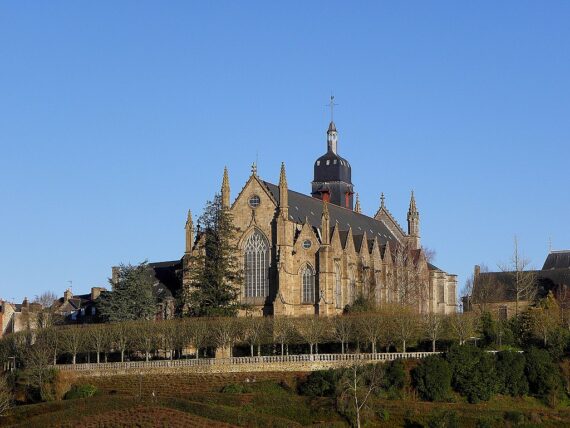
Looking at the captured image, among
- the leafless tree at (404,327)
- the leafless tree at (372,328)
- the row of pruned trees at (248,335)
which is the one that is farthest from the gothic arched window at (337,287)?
the leafless tree at (372,328)

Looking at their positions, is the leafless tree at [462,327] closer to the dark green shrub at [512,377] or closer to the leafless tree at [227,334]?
the dark green shrub at [512,377]

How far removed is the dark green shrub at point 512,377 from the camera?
6594 centimetres

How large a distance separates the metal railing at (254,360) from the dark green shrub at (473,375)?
3411mm

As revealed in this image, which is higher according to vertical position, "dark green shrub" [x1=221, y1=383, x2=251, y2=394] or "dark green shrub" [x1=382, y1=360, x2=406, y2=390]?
"dark green shrub" [x1=382, y1=360, x2=406, y2=390]

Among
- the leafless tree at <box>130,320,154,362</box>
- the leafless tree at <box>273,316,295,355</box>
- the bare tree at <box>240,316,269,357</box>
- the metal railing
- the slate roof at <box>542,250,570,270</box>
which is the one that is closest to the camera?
the metal railing

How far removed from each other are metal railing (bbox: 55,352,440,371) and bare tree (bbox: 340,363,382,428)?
118 inches

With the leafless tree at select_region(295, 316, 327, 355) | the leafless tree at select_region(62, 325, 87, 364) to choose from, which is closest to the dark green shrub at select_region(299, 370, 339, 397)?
the leafless tree at select_region(295, 316, 327, 355)

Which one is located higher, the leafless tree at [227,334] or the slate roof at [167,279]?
the slate roof at [167,279]

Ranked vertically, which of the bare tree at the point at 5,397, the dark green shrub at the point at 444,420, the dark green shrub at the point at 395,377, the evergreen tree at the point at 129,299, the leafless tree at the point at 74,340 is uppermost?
the evergreen tree at the point at 129,299

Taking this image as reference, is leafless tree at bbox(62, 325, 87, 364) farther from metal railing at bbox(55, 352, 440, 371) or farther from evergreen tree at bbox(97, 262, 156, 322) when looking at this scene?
evergreen tree at bbox(97, 262, 156, 322)

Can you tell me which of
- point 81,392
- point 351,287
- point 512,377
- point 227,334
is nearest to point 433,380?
point 512,377

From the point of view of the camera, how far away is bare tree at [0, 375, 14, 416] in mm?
66438

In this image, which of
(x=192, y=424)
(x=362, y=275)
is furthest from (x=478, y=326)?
(x=192, y=424)

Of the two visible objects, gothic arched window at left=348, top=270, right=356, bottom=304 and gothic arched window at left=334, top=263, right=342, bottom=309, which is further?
gothic arched window at left=348, top=270, right=356, bottom=304
